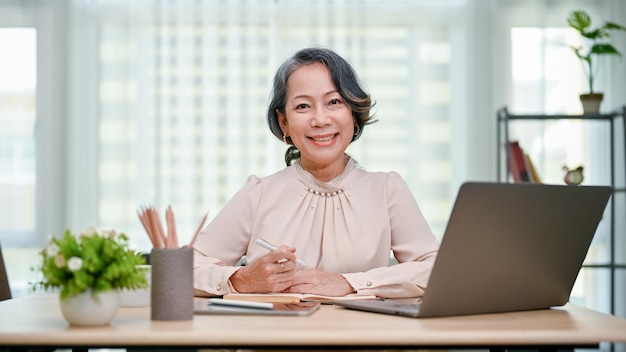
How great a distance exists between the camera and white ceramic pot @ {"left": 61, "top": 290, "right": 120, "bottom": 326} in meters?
1.19

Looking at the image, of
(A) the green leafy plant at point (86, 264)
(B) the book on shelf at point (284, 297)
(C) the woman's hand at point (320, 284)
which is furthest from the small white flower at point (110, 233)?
(C) the woman's hand at point (320, 284)

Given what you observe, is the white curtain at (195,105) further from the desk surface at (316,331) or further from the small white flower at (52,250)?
the small white flower at (52,250)

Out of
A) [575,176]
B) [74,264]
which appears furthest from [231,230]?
[575,176]

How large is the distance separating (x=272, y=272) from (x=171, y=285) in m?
0.45

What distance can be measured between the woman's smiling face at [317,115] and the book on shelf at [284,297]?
0.42m

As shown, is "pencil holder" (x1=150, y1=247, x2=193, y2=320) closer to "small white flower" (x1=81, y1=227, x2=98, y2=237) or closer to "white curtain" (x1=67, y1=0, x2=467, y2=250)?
"small white flower" (x1=81, y1=227, x2=98, y2=237)

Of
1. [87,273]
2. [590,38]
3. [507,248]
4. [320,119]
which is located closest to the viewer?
[87,273]

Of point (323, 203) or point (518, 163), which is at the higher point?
point (518, 163)

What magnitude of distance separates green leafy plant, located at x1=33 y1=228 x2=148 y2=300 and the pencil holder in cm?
5

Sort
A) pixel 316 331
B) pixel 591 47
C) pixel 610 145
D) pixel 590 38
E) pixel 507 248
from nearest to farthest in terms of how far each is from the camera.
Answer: pixel 316 331 < pixel 507 248 < pixel 590 38 < pixel 591 47 < pixel 610 145

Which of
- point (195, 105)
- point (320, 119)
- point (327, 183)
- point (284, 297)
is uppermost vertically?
point (195, 105)

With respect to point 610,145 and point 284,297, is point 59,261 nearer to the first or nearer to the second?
point 284,297

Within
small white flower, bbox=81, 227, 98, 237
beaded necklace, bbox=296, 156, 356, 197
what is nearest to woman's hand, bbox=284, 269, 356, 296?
beaded necklace, bbox=296, 156, 356, 197

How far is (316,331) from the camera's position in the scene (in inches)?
43.2
